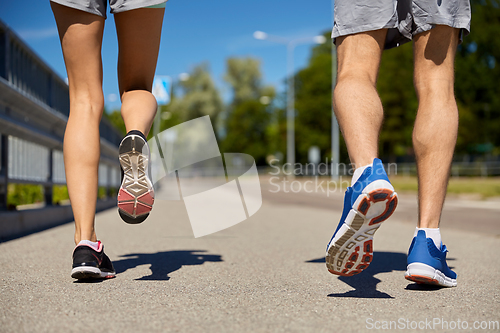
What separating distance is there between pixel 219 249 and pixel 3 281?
1720 mm

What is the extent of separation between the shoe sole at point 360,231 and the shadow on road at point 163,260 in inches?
35.6

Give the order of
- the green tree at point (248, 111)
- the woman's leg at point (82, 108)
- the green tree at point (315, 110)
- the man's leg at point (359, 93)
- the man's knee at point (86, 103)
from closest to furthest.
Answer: the man's leg at point (359, 93), the woman's leg at point (82, 108), the man's knee at point (86, 103), the green tree at point (315, 110), the green tree at point (248, 111)

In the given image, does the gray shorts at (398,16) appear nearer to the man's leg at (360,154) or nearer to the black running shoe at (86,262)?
the man's leg at (360,154)

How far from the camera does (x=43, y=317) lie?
1.84m

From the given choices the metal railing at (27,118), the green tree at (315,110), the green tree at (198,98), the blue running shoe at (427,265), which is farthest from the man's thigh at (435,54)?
the green tree at (198,98)

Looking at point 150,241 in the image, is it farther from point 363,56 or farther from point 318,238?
point 363,56

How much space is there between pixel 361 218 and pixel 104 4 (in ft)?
5.42

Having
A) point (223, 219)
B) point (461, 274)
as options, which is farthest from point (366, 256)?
point (223, 219)

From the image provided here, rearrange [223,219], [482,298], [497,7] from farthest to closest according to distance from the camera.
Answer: [497,7] < [223,219] < [482,298]

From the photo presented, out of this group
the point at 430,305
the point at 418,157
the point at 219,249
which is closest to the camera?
the point at 430,305

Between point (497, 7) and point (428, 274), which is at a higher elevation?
point (497, 7)

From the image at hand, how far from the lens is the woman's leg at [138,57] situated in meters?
2.82

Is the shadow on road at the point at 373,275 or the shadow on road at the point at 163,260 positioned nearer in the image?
the shadow on road at the point at 373,275

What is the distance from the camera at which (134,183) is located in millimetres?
2369
